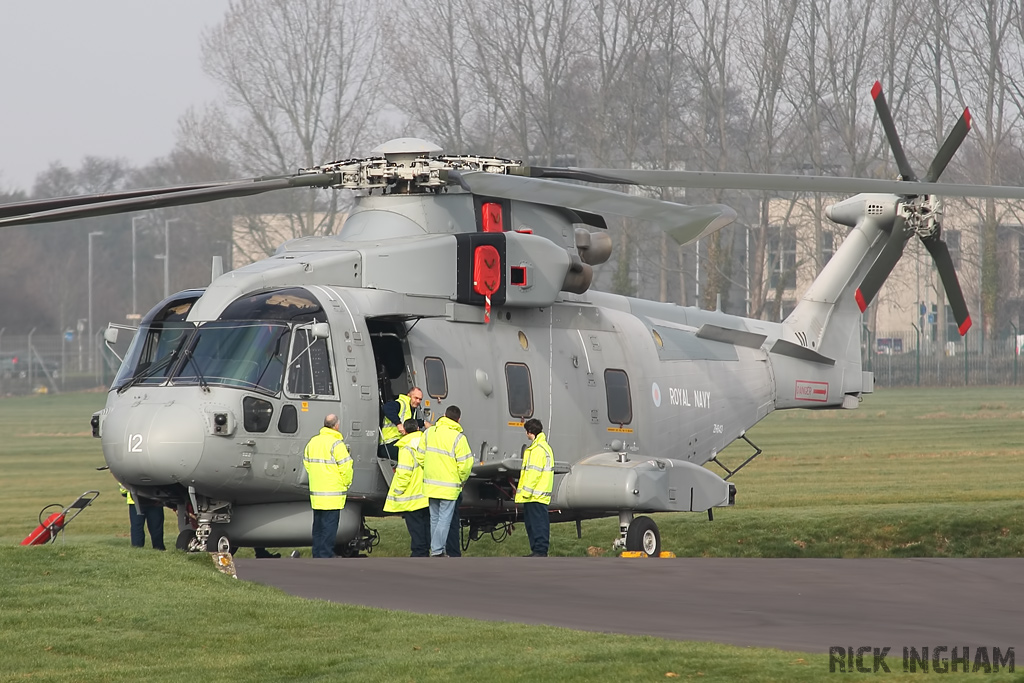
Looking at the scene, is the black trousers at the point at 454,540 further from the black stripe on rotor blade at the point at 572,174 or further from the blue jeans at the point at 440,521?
the black stripe on rotor blade at the point at 572,174

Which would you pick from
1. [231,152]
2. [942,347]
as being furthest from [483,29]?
[942,347]

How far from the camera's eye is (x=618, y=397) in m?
18.0

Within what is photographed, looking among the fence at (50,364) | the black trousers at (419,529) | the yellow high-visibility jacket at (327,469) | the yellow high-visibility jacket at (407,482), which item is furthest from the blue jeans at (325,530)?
the fence at (50,364)

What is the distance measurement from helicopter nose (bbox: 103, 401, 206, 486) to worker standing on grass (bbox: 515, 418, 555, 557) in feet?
12.8

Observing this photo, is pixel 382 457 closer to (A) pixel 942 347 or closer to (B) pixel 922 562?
(B) pixel 922 562

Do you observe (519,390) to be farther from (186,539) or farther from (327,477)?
(186,539)

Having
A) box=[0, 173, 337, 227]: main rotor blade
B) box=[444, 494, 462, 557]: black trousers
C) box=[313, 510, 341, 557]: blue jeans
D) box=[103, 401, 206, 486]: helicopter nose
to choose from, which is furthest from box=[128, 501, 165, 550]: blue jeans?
box=[0, 173, 337, 227]: main rotor blade

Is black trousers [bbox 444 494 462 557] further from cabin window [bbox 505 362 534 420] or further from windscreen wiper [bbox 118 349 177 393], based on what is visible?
windscreen wiper [bbox 118 349 177 393]

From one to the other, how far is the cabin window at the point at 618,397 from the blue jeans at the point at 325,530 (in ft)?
14.6

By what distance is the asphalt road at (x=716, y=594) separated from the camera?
1002cm

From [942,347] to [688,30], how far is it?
1717cm

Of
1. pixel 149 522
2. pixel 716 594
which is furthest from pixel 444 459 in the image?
pixel 716 594

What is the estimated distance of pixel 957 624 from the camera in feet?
33.6

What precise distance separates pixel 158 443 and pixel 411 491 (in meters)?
2.96
